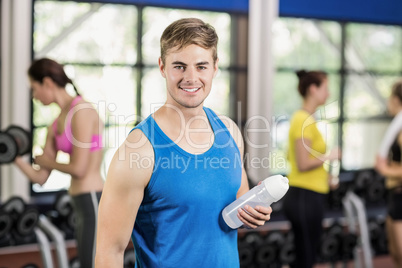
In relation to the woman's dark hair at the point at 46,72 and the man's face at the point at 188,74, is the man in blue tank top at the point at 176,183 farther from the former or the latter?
the woman's dark hair at the point at 46,72

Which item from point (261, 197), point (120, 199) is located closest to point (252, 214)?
point (261, 197)

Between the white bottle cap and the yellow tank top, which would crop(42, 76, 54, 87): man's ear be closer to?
the yellow tank top

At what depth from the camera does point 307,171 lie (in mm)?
2379

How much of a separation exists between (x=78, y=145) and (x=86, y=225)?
0.29 meters

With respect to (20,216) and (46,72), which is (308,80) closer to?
(46,72)

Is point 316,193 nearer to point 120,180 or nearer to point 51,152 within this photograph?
point 51,152

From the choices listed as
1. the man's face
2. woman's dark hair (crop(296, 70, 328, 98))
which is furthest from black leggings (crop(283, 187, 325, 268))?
the man's face

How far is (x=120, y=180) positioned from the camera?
1059 mm

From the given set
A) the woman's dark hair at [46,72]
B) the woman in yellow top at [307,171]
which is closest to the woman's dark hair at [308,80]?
the woman in yellow top at [307,171]

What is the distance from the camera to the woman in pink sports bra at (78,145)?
6.50 feet

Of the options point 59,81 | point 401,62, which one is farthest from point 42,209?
point 401,62

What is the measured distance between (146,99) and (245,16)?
847 mm

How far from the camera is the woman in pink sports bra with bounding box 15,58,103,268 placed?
1981 millimetres

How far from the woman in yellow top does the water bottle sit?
48.6 inches
